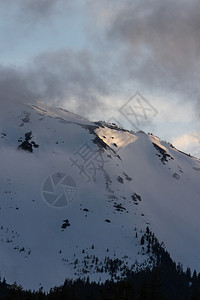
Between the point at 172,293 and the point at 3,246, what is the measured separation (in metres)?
82.9

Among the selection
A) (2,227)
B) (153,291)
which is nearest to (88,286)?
(2,227)

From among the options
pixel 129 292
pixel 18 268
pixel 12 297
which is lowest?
pixel 129 292

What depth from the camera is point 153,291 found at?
79.1 meters

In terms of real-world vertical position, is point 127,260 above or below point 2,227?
below

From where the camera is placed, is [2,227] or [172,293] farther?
[2,227]

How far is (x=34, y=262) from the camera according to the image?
587 ft

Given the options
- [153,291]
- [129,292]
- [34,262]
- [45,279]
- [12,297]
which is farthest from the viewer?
[34,262]

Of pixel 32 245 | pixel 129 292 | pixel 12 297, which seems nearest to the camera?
pixel 129 292

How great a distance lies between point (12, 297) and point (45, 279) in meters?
70.0

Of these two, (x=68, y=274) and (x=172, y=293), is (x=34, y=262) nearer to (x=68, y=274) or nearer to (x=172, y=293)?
(x=68, y=274)

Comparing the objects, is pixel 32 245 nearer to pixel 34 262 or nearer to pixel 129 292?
pixel 34 262

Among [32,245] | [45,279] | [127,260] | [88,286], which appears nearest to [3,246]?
[32,245]

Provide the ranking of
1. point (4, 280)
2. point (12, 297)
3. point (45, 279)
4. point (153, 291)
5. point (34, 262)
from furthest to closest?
point (34, 262), point (45, 279), point (4, 280), point (12, 297), point (153, 291)

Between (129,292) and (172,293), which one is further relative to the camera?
(172,293)
